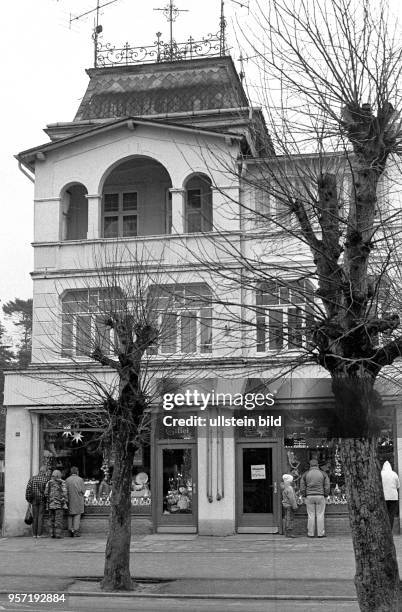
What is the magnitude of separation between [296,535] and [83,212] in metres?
10.4

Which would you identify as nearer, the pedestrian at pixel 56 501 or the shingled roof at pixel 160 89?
the pedestrian at pixel 56 501

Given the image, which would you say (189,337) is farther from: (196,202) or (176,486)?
(196,202)

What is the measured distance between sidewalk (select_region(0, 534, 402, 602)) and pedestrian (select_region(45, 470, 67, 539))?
0.40 metres

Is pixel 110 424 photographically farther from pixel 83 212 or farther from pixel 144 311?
pixel 83 212

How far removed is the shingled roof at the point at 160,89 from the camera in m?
25.6

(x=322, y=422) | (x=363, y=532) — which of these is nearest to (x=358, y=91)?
Answer: (x=322, y=422)

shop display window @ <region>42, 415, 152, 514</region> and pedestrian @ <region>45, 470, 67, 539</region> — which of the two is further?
shop display window @ <region>42, 415, 152, 514</region>

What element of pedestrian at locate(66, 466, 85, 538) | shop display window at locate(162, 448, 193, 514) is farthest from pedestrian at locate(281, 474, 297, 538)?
pedestrian at locate(66, 466, 85, 538)

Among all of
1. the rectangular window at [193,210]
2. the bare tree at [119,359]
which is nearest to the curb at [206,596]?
the bare tree at [119,359]

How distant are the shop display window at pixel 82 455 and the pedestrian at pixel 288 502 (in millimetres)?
3800

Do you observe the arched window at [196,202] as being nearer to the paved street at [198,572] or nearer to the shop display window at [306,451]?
the shop display window at [306,451]

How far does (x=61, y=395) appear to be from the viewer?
2286cm

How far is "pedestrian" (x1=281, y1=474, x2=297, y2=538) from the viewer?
2106 centimetres

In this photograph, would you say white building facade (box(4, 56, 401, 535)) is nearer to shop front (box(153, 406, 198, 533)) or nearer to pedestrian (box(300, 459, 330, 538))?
shop front (box(153, 406, 198, 533))
